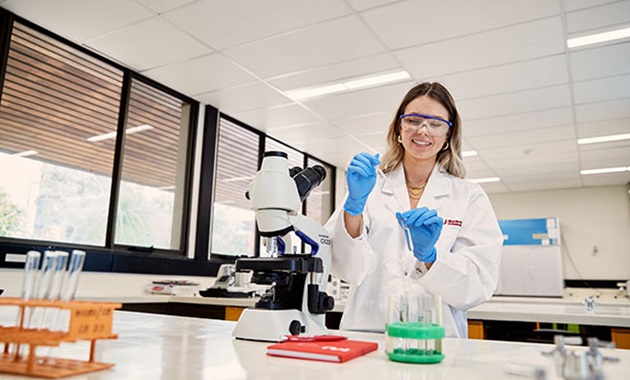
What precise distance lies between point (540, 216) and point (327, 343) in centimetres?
774

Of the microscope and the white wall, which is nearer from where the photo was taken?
the microscope

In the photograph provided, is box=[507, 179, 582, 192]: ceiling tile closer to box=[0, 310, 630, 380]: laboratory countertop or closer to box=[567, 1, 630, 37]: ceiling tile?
box=[567, 1, 630, 37]: ceiling tile

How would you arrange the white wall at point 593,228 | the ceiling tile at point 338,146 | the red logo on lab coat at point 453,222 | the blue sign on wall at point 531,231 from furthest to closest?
the white wall at point 593,228, the blue sign on wall at point 531,231, the ceiling tile at point 338,146, the red logo on lab coat at point 453,222

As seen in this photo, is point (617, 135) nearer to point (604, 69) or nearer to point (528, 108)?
point (528, 108)

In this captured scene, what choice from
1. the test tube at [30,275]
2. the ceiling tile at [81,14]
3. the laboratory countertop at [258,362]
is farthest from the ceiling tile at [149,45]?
the test tube at [30,275]

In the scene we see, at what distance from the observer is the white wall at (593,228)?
7102 millimetres

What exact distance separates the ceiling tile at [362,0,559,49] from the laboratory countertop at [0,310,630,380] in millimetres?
2232

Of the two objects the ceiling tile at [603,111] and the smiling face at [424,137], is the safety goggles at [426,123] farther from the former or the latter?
the ceiling tile at [603,111]

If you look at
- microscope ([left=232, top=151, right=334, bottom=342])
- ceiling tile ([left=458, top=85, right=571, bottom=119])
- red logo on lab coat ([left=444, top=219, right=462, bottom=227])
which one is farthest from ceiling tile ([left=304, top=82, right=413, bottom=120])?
microscope ([left=232, top=151, right=334, bottom=342])

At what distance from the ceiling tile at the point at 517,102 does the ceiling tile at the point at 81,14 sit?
280cm

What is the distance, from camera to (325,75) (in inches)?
146

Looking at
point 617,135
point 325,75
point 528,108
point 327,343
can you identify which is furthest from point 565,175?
point 327,343

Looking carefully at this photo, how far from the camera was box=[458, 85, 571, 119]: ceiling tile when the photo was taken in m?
3.95

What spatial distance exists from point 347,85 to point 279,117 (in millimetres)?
1023
